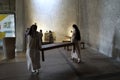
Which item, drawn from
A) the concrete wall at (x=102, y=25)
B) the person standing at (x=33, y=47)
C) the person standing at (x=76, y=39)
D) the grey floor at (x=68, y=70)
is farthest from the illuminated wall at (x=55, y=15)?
the person standing at (x=33, y=47)

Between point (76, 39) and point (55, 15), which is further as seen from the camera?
point (55, 15)

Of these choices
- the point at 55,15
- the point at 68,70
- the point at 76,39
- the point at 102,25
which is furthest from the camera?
the point at 55,15

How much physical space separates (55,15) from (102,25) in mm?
5125

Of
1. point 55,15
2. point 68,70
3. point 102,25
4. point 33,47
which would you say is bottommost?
point 68,70

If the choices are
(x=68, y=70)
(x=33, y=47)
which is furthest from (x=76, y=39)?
(x=33, y=47)

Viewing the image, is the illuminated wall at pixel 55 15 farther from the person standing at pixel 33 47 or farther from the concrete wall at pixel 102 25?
the person standing at pixel 33 47

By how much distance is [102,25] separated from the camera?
13.3 metres

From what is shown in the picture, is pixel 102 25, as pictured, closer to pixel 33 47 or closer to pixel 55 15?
pixel 55 15

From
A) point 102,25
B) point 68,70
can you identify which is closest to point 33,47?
point 68,70

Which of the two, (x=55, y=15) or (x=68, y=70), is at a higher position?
(x=55, y=15)

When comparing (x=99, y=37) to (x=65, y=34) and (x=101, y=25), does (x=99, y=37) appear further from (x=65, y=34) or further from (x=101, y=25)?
(x=65, y=34)

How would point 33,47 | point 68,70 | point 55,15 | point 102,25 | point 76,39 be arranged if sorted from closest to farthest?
point 33,47 → point 68,70 → point 76,39 → point 102,25 → point 55,15

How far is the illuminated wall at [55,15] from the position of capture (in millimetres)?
17156

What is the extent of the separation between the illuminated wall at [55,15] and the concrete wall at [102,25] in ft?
2.72
